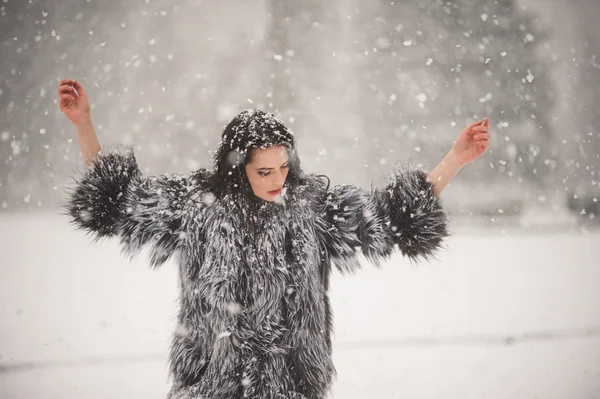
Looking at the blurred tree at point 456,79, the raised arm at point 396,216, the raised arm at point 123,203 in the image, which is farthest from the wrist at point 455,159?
the blurred tree at point 456,79

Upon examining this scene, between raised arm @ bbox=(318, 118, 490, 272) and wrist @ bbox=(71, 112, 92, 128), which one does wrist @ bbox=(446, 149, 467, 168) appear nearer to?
raised arm @ bbox=(318, 118, 490, 272)

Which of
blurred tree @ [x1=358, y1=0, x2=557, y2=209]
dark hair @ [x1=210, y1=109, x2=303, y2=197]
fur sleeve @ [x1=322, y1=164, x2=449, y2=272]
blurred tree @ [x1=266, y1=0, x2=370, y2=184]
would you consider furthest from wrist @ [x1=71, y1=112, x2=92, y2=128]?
blurred tree @ [x1=358, y1=0, x2=557, y2=209]

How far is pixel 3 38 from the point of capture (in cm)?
509

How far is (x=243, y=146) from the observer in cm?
90

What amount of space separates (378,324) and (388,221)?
1.59 meters

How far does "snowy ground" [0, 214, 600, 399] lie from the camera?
5.63ft

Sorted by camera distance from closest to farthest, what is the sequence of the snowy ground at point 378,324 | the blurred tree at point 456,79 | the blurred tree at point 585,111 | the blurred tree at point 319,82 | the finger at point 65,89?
the finger at point 65,89
the snowy ground at point 378,324
the blurred tree at point 319,82
the blurred tree at point 456,79
the blurred tree at point 585,111

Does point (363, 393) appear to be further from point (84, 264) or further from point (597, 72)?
point (597, 72)

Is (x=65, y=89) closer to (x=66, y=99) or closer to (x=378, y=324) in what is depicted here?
(x=66, y=99)

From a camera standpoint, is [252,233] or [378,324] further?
[378,324]

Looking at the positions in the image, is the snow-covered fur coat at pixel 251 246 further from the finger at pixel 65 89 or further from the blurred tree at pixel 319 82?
the blurred tree at pixel 319 82

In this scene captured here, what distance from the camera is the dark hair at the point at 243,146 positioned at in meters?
0.89

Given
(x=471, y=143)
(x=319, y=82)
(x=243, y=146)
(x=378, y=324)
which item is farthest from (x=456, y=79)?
(x=243, y=146)

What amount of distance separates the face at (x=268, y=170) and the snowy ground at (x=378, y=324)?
14.4 inches
